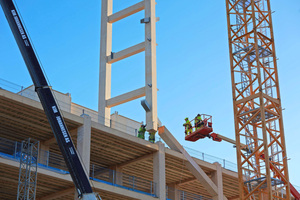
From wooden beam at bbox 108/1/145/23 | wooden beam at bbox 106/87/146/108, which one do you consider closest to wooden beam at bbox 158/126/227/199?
wooden beam at bbox 106/87/146/108

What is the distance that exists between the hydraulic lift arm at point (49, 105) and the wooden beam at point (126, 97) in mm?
20903

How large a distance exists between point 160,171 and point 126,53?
466 inches

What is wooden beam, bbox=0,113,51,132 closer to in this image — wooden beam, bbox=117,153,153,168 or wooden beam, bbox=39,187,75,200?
wooden beam, bbox=39,187,75,200

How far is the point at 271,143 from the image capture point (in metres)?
45.0

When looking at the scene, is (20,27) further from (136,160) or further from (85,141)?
(136,160)

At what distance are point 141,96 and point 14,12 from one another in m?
21.3

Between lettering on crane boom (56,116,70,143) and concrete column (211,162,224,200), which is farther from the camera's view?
concrete column (211,162,224,200)

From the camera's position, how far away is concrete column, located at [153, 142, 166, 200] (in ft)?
152

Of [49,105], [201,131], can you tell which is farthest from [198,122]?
[49,105]

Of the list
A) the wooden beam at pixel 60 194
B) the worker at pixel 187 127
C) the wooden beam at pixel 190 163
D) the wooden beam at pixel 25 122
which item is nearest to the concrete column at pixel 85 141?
the wooden beam at pixel 60 194

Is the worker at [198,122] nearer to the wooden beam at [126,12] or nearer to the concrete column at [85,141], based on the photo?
the wooden beam at [126,12]

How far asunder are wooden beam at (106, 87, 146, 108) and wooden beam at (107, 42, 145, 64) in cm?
368

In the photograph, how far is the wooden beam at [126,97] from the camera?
1977 inches

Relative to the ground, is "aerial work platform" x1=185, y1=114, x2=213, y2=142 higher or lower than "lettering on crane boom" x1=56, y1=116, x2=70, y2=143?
higher
